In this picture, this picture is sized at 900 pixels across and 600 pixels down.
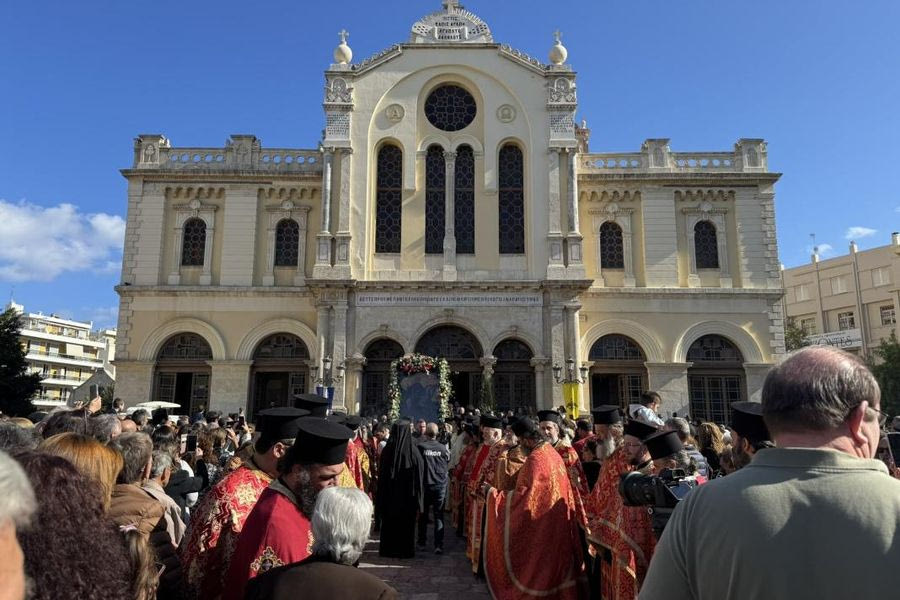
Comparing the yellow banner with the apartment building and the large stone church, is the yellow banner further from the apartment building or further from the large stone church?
the apartment building

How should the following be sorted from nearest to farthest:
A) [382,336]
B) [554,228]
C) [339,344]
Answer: [339,344], [382,336], [554,228]

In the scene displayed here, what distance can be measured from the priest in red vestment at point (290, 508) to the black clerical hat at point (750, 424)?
299 cm

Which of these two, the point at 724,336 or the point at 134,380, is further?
the point at 724,336

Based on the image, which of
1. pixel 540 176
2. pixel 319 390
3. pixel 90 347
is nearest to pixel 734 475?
pixel 319 390

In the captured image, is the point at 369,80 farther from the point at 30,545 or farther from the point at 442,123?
the point at 30,545

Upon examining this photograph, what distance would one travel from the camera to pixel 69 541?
1.84 m

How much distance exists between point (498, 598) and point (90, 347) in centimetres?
8566

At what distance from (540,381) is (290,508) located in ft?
59.2

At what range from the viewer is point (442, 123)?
76.6ft

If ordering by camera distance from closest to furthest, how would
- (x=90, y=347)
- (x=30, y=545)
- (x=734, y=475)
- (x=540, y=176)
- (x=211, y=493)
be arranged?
(x=30, y=545)
(x=734, y=475)
(x=211, y=493)
(x=540, y=176)
(x=90, y=347)

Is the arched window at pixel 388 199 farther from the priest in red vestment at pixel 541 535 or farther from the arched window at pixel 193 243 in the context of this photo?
the priest in red vestment at pixel 541 535

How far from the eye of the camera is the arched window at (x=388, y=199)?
2244 cm

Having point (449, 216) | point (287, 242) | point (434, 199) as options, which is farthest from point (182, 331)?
point (449, 216)

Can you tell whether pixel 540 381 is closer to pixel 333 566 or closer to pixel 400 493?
pixel 400 493
